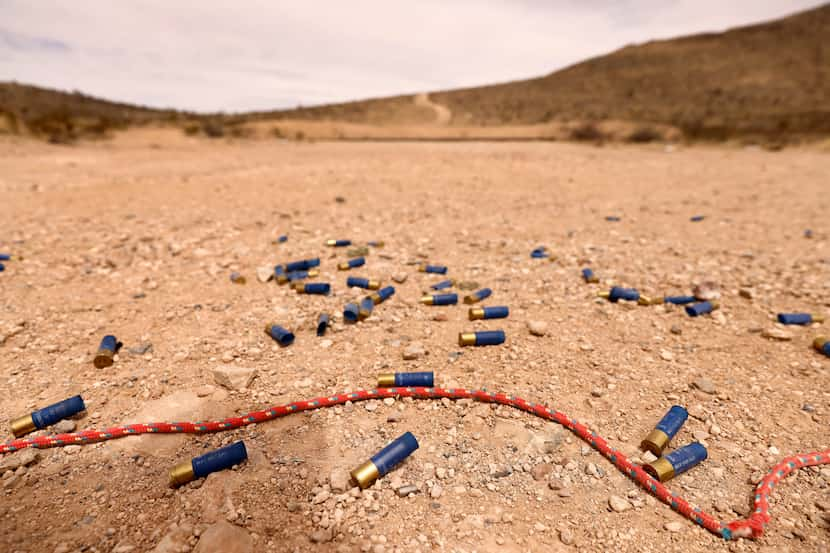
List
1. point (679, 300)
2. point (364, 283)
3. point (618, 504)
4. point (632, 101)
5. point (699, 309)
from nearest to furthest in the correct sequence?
point (618, 504), point (699, 309), point (679, 300), point (364, 283), point (632, 101)

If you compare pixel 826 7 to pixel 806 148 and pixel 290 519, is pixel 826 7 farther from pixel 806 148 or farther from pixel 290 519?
pixel 290 519

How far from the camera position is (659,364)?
3391mm

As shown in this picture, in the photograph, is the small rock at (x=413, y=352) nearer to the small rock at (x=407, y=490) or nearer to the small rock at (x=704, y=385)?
the small rock at (x=407, y=490)

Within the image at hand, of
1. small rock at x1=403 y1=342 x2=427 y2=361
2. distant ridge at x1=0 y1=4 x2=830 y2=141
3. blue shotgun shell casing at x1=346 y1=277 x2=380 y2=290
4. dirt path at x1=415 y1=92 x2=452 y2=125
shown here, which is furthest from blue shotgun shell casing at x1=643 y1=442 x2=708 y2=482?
dirt path at x1=415 y1=92 x2=452 y2=125

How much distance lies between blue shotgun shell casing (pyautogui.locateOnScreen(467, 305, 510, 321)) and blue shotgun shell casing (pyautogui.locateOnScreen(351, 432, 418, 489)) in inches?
67.6

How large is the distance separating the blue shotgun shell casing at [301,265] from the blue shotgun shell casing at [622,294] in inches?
139

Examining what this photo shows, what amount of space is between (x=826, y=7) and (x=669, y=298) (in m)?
75.3

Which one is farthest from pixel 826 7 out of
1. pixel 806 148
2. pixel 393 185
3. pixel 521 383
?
pixel 521 383

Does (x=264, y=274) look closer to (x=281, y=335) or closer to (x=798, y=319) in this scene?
(x=281, y=335)

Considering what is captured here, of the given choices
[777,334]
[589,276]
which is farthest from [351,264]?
[777,334]

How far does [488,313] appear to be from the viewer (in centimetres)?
409

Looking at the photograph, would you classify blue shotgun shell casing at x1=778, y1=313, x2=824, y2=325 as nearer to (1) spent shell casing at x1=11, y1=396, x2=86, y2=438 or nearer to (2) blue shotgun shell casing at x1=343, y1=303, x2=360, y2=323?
(2) blue shotgun shell casing at x1=343, y1=303, x2=360, y2=323

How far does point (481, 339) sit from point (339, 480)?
175cm

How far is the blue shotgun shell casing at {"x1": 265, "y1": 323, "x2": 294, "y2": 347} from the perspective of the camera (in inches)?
144
